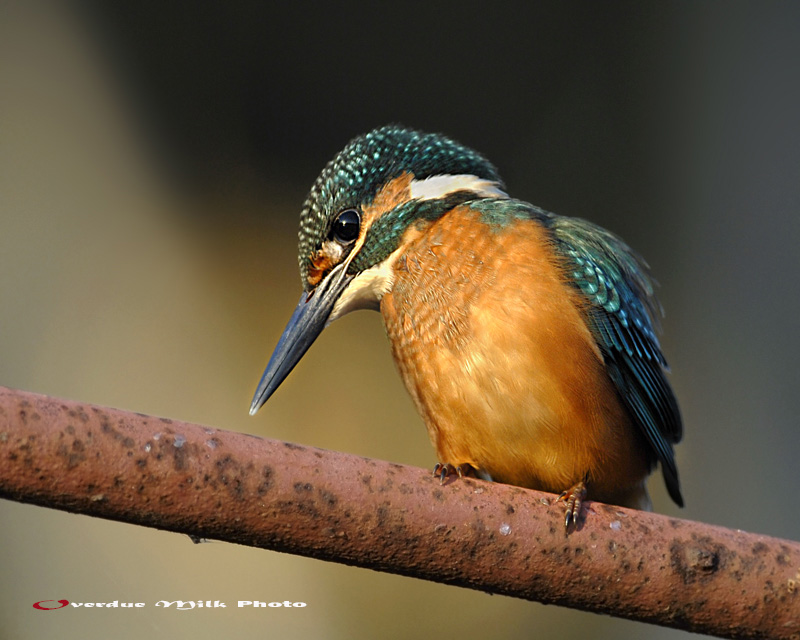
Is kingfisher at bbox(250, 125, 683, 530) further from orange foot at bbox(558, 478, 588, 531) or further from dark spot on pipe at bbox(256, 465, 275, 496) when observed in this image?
dark spot on pipe at bbox(256, 465, 275, 496)

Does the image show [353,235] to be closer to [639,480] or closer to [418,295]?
[418,295]

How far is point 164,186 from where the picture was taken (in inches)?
123

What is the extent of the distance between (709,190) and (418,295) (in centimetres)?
248

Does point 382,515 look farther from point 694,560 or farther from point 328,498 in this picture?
point 694,560

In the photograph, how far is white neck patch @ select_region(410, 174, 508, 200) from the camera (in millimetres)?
1862

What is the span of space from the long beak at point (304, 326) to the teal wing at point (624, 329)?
16.9 inches

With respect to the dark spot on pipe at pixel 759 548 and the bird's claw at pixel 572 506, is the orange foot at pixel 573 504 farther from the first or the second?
the dark spot on pipe at pixel 759 548

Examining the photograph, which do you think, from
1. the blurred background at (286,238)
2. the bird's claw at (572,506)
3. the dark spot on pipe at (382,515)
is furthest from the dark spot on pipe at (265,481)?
the blurred background at (286,238)

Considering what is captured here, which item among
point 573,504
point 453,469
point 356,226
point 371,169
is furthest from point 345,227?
point 573,504

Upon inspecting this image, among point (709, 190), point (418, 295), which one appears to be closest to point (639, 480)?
point (418, 295)

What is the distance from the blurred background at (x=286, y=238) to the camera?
2900 mm

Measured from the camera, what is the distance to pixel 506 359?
1.59 metres

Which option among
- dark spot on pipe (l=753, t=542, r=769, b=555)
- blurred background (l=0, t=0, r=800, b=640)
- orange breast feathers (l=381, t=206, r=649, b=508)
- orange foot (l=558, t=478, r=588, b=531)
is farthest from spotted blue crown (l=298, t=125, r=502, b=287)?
blurred background (l=0, t=0, r=800, b=640)

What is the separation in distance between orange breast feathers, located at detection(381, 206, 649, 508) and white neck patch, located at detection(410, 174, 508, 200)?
113 mm
